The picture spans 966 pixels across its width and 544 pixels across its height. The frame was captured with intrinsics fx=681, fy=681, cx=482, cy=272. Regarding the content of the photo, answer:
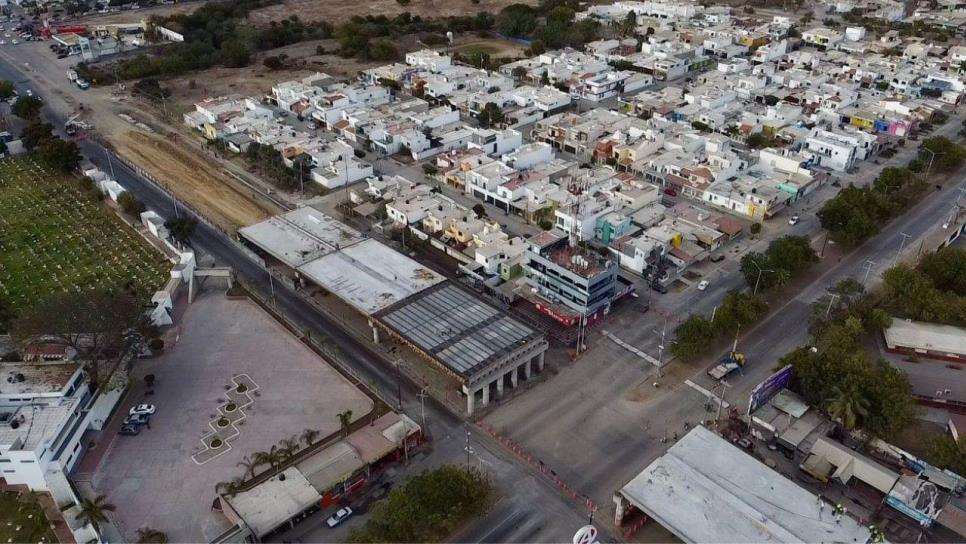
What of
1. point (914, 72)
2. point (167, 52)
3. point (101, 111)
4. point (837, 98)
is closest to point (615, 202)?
point (837, 98)

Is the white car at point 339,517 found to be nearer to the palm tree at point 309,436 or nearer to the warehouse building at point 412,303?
the palm tree at point 309,436

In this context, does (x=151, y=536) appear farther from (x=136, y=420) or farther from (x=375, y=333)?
(x=375, y=333)

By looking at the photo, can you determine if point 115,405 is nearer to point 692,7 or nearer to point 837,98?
point 837,98


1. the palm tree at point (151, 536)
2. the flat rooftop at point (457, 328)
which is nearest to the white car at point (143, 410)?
the palm tree at point (151, 536)

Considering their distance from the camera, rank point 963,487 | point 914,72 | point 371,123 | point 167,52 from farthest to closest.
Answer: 1. point 167,52
2. point 914,72
3. point 371,123
4. point 963,487

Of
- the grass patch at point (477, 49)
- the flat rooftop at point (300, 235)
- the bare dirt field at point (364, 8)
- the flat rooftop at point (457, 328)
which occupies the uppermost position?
the bare dirt field at point (364, 8)

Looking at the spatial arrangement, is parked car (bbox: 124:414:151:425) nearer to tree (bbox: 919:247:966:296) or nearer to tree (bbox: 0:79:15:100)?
tree (bbox: 919:247:966:296)
